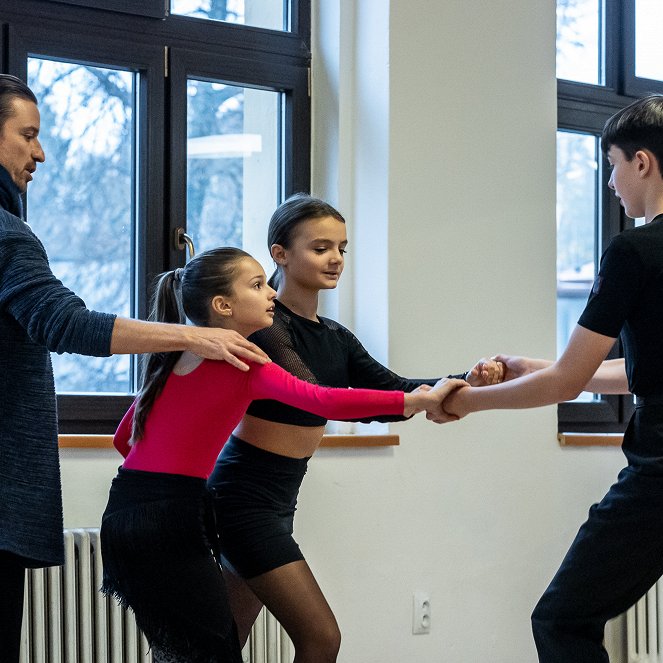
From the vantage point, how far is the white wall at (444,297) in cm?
321

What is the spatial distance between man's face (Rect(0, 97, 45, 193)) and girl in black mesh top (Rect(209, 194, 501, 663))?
632 millimetres

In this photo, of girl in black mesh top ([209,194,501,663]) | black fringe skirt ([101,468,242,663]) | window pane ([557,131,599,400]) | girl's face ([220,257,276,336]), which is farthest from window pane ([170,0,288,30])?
black fringe skirt ([101,468,242,663])

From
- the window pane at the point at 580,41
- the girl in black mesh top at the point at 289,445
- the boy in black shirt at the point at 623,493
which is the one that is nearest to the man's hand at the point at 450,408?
the girl in black mesh top at the point at 289,445

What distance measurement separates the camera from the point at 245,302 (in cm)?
217

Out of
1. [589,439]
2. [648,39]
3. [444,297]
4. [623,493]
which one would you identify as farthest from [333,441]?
[648,39]

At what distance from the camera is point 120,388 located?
318cm

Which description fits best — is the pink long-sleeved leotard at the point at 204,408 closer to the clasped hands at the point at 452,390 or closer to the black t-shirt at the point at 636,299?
the clasped hands at the point at 452,390

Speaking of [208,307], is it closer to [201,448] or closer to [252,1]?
[201,448]

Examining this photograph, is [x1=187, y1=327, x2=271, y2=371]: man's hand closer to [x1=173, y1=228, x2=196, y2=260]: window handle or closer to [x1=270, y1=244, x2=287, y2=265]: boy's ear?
[x1=270, y1=244, x2=287, y2=265]: boy's ear

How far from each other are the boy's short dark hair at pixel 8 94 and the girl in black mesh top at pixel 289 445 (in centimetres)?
71

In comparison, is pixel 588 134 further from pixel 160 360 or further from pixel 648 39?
pixel 160 360

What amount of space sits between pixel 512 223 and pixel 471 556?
1.10m

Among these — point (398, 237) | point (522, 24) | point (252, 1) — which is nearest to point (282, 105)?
point (252, 1)

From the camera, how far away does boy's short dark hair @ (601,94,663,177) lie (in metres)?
2.05
